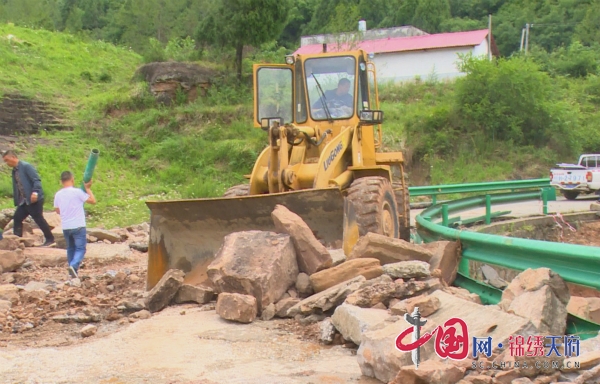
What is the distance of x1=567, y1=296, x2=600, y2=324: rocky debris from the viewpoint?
5.06 metres

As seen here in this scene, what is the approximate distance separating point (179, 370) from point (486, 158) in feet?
83.7

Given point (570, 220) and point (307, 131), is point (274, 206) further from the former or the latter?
point (570, 220)

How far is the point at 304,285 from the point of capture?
6664 mm

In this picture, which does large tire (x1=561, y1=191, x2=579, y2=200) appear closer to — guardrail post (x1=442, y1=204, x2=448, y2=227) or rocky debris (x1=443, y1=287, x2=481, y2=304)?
guardrail post (x1=442, y1=204, x2=448, y2=227)

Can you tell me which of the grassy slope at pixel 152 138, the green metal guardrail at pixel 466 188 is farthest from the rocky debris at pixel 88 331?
the grassy slope at pixel 152 138

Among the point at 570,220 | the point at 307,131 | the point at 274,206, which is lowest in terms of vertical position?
the point at 570,220

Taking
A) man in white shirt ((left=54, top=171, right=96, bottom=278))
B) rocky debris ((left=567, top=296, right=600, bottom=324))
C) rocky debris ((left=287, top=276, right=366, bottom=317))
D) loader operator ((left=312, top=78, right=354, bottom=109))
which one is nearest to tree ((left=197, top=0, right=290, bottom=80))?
loader operator ((left=312, top=78, right=354, bottom=109))

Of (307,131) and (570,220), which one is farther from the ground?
(307,131)

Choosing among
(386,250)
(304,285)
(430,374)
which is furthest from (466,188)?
(430,374)

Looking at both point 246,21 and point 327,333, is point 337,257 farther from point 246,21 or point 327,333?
point 246,21

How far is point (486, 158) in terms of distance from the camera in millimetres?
28609

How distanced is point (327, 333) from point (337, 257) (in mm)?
2034

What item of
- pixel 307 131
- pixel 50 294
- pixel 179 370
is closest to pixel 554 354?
pixel 179 370

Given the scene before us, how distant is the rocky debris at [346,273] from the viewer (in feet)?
20.6
